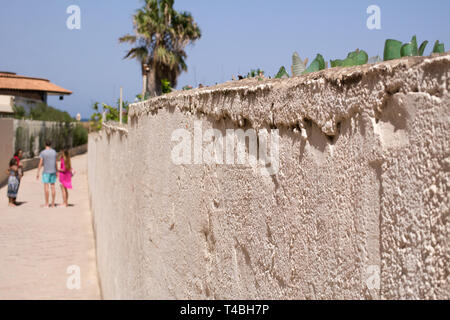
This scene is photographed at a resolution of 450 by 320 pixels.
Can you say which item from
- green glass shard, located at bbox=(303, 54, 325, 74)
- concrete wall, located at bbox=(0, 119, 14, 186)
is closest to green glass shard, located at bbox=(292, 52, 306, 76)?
green glass shard, located at bbox=(303, 54, 325, 74)

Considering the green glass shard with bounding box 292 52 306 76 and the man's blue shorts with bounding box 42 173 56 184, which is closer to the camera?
the green glass shard with bounding box 292 52 306 76

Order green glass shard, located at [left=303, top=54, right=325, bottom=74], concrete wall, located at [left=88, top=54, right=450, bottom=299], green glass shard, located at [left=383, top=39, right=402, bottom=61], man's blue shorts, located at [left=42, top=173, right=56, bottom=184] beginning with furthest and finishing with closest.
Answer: man's blue shorts, located at [left=42, top=173, right=56, bottom=184]
green glass shard, located at [left=303, top=54, right=325, bottom=74]
green glass shard, located at [left=383, top=39, right=402, bottom=61]
concrete wall, located at [left=88, top=54, right=450, bottom=299]

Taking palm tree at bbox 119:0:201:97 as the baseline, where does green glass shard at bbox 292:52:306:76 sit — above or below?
below

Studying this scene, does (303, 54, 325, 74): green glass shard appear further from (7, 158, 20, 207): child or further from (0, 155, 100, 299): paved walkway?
(7, 158, 20, 207): child

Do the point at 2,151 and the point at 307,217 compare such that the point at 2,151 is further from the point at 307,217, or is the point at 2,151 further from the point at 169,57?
the point at 307,217

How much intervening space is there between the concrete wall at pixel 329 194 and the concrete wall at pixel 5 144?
17115mm

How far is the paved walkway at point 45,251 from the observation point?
665 cm

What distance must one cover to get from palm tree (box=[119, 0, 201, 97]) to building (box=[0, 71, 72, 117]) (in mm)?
13569

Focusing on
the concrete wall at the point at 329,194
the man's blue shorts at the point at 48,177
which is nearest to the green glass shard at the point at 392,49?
the concrete wall at the point at 329,194

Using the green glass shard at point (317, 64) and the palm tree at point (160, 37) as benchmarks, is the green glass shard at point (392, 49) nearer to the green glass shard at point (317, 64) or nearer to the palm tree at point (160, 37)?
the green glass shard at point (317, 64)

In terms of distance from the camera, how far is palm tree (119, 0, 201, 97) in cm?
2427

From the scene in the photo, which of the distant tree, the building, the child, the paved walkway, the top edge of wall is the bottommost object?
the paved walkway
